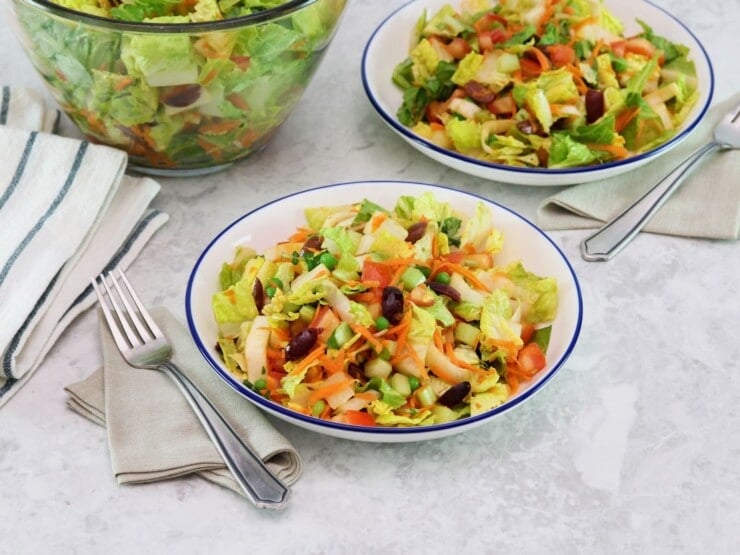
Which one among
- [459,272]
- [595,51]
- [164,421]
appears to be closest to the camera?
[164,421]

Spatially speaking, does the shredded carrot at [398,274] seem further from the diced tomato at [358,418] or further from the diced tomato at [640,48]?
the diced tomato at [640,48]

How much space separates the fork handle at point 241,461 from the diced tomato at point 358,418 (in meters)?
0.17

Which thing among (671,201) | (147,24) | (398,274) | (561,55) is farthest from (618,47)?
(147,24)

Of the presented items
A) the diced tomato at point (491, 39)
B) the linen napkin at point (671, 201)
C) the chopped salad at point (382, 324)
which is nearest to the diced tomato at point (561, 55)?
the diced tomato at point (491, 39)

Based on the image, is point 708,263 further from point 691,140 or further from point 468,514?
point 468,514

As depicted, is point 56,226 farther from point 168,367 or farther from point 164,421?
point 164,421

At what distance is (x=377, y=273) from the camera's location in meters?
2.13

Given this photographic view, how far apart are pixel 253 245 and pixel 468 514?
84 cm

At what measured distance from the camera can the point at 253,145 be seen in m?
2.81

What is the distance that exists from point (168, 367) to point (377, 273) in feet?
1.58

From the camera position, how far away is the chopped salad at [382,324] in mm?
2012

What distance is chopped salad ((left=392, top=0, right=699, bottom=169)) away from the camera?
2.76m

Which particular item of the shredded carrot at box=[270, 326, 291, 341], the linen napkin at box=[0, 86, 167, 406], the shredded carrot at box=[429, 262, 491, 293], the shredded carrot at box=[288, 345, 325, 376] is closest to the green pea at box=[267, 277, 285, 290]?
the shredded carrot at box=[270, 326, 291, 341]

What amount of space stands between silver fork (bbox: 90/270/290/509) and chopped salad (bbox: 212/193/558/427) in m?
0.10
